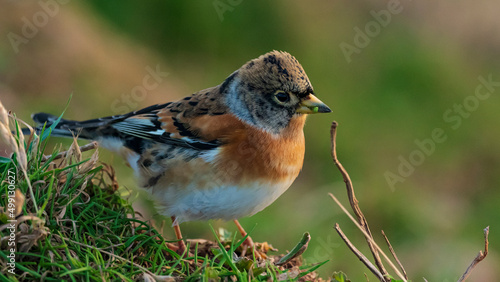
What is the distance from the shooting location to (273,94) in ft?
14.5

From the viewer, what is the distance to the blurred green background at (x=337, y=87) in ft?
23.5

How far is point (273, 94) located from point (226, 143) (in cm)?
51

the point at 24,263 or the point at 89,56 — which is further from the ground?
the point at 89,56

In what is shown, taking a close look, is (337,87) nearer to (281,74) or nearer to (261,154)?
(281,74)

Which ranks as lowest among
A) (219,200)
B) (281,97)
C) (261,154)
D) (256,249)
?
(256,249)

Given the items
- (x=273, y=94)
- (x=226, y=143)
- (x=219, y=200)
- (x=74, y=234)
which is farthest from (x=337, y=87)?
(x=74, y=234)

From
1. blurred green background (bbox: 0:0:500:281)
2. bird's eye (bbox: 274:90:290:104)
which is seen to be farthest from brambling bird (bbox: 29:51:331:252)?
blurred green background (bbox: 0:0:500:281)

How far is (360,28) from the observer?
1008 cm

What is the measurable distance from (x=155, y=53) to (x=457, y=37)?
5.48 meters

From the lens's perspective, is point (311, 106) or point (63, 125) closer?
point (311, 106)

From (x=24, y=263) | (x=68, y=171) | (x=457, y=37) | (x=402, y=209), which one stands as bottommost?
(x=402, y=209)

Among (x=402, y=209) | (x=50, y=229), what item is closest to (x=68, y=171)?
(x=50, y=229)

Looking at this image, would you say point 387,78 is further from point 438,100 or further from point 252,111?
point 252,111

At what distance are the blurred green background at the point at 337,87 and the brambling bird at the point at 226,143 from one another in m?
1.71
